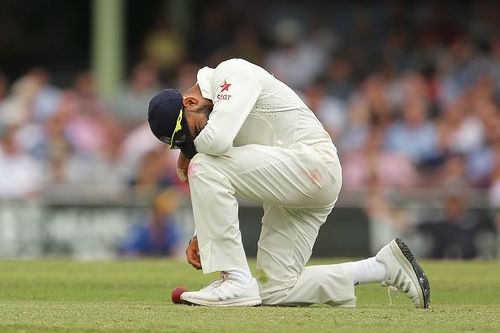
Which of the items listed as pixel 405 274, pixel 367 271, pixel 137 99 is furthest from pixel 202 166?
pixel 137 99

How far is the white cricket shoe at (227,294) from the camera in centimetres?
742

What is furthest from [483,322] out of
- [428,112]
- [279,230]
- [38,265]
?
[428,112]

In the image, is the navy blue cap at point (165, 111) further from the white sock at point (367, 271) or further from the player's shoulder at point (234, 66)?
the white sock at point (367, 271)

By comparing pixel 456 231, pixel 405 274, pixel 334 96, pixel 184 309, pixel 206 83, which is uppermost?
pixel 206 83

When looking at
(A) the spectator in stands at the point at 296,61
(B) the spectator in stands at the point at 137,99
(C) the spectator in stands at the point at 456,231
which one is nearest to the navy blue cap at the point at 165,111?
(C) the spectator in stands at the point at 456,231

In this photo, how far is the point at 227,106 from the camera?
7.35 metres

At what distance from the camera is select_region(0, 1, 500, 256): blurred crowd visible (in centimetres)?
1605

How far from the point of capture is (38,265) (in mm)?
11977

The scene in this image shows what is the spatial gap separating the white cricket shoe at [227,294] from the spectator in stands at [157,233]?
7174 mm

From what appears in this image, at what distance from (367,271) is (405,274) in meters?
0.25

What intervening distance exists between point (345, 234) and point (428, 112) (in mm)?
2868

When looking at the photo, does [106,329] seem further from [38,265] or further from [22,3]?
[22,3]

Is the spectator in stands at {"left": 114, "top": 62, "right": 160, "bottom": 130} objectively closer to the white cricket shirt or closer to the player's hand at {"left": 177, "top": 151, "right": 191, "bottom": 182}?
the player's hand at {"left": 177, "top": 151, "right": 191, "bottom": 182}

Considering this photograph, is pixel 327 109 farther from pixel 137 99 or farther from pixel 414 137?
pixel 137 99
